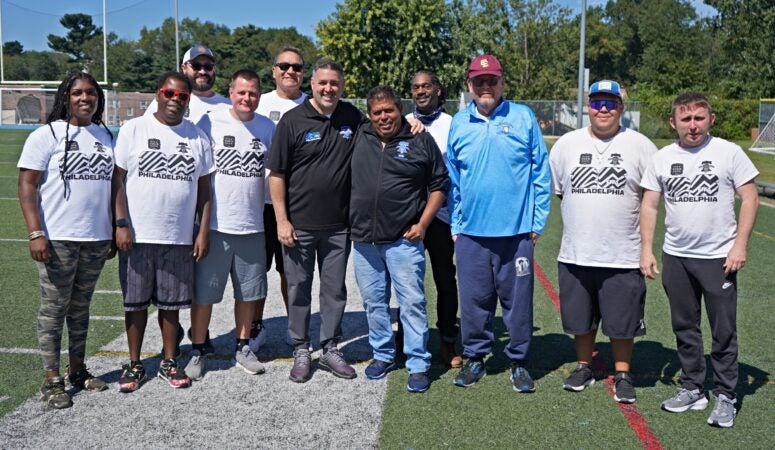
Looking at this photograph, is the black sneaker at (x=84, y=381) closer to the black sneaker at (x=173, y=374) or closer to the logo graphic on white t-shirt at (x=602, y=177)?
the black sneaker at (x=173, y=374)

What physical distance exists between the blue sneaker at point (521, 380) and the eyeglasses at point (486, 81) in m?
1.78

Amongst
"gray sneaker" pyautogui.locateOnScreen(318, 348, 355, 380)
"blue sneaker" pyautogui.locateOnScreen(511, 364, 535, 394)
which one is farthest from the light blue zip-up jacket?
"gray sneaker" pyautogui.locateOnScreen(318, 348, 355, 380)

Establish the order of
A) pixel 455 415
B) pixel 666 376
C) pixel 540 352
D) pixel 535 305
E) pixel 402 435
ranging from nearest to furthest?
pixel 402 435, pixel 455 415, pixel 666 376, pixel 540 352, pixel 535 305

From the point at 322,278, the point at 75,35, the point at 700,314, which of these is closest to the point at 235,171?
the point at 322,278

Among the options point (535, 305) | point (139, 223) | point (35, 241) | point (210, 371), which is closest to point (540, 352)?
point (535, 305)

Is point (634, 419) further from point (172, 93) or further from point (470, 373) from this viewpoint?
point (172, 93)

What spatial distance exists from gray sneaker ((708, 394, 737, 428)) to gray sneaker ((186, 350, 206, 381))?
120 inches

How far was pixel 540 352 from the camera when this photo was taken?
5.57 meters

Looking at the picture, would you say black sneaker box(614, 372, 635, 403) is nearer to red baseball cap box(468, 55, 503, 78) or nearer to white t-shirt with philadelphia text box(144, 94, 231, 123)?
red baseball cap box(468, 55, 503, 78)

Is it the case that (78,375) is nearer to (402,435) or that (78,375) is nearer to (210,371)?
(210,371)

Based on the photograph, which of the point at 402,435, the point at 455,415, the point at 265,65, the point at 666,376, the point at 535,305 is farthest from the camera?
the point at 265,65

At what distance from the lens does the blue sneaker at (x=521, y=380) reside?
4.71m

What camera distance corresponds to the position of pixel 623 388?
457cm

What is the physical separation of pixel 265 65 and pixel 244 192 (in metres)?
73.1
